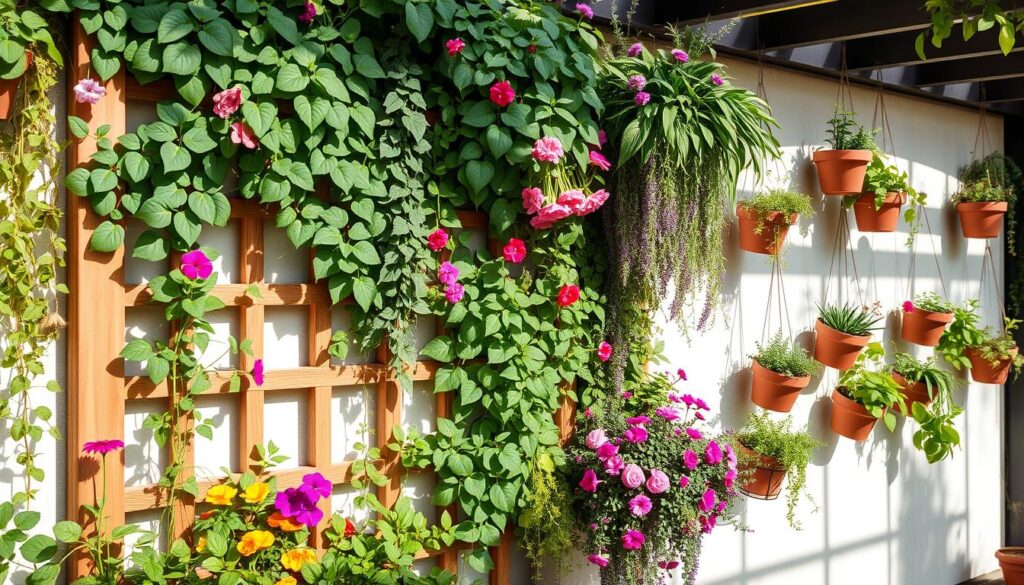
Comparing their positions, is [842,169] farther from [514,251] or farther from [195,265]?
[195,265]

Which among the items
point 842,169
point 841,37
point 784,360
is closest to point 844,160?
point 842,169

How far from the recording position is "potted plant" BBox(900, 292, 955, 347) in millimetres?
4520

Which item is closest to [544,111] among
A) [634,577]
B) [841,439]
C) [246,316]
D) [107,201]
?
[246,316]

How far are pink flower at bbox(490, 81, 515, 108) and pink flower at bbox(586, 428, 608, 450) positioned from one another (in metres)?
1.04

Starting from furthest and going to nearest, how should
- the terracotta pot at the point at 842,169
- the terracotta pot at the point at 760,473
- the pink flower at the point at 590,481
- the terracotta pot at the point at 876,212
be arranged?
1. the terracotta pot at the point at 876,212
2. the terracotta pot at the point at 842,169
3. the terracotta pot at the point at 760,473
4. the pink flower at the point at 590,481

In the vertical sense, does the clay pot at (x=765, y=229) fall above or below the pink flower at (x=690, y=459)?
above

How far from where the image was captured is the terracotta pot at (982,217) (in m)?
4.86

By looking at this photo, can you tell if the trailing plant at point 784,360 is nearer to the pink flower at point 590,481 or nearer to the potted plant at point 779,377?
the potted plant at point 779,377

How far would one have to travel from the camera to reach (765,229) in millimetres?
3555

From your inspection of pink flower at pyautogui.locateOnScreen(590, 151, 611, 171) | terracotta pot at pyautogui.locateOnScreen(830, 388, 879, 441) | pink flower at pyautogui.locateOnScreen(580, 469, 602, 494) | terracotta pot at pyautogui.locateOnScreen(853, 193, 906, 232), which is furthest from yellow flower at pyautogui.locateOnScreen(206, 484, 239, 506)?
terracotta pot at pyautogui.locateOnScreen(853, 193, 906, 232)

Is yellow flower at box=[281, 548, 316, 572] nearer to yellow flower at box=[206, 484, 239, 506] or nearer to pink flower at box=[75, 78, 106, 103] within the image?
yellow flower at box=[206, 484, 239, 506]

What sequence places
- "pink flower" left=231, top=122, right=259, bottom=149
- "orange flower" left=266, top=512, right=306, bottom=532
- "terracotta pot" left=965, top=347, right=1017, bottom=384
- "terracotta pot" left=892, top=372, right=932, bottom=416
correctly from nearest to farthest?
"pink flower" left=231, top=122, right=259, bottom=149
"orange flower" left=266, top=512, right=306, bottom=532
"terracotta pot" left=892, top=372, right=932, bottom=416
"terracotta pot" left=965, top=347, right=1017, bottom=384

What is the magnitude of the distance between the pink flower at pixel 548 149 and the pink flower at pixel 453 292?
0.44m

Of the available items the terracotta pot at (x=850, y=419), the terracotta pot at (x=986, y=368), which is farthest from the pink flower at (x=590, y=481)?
the terracotta pot at (x=986, y=368)
